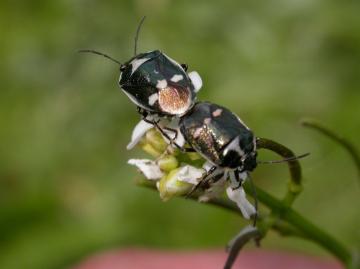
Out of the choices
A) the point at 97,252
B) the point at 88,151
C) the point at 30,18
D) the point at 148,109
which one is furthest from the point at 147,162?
the point at 30,18

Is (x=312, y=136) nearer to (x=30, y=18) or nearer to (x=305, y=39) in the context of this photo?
(x=305, y=39)

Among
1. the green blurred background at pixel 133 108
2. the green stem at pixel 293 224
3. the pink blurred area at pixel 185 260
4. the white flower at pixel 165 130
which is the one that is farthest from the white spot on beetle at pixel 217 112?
the green blurred background at pixel 133 108

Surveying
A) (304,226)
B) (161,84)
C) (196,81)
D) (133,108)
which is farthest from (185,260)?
(161,84)

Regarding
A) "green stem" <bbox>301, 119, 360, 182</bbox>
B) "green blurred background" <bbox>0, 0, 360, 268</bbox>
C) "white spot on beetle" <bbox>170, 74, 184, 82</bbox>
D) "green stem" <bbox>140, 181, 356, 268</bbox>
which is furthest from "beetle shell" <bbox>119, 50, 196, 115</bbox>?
"green blurred background" <bbox>0, 0, 360, 268</bbox>

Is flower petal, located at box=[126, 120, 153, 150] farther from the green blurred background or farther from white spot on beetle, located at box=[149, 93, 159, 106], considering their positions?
the green blurred background

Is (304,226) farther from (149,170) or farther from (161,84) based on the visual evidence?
(161,84)
